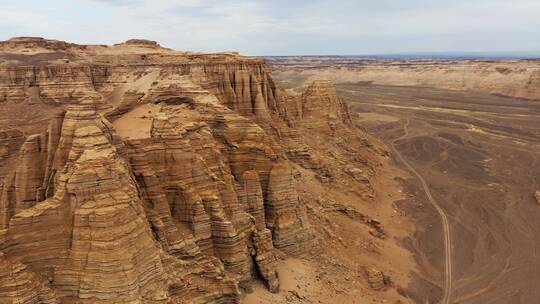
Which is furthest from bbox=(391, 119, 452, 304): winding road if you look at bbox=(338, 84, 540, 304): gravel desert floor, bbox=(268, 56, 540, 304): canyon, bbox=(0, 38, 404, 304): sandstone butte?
bbox=(0, 38, 404, 304): sandstone butte

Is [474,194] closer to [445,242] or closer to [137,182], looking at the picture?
[445,242]

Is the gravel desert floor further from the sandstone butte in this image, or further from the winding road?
the sandstone butte

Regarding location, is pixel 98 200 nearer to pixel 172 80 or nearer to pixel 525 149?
pixel 172 80

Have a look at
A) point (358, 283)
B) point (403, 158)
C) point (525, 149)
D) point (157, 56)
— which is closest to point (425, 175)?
point (403, 158)

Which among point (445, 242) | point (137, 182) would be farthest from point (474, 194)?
point (137, 182)

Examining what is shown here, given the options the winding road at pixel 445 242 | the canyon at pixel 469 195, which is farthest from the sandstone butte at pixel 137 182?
the canyon at pixel 469 195

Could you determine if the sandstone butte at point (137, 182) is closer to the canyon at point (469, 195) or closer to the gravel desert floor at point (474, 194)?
the canyon at point (469, 195)
